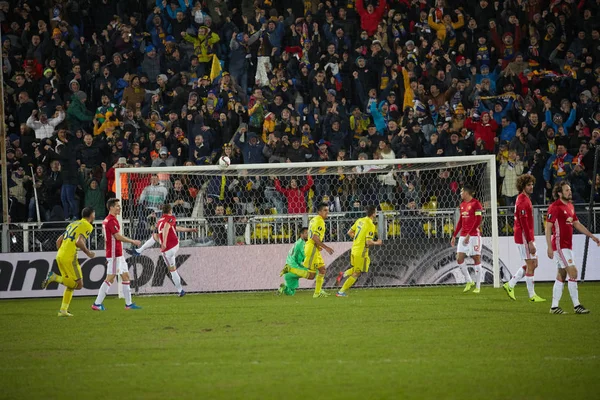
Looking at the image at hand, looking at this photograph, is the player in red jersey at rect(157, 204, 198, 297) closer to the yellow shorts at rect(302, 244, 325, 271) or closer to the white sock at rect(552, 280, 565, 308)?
the yellow shorts at rect(302, 244, 325, 271)

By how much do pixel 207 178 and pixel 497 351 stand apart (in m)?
13.0

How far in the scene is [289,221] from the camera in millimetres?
20875

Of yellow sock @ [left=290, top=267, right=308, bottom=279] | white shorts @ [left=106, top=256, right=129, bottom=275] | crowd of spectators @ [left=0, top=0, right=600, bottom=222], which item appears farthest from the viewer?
crowd of spectators @ [left=0, top=0, right=600, bottom=222]

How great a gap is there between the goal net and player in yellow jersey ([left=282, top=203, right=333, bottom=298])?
75.0 inches

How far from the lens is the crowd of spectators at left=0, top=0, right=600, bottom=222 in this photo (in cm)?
2172

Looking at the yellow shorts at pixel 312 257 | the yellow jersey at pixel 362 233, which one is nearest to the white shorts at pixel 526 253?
the yellow jersey at pixel 362 233

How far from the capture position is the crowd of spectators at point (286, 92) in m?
21.7

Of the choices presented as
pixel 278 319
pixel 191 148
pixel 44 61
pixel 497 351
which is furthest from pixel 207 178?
pixel 497 351

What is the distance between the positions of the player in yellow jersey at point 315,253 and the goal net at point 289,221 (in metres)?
1.91

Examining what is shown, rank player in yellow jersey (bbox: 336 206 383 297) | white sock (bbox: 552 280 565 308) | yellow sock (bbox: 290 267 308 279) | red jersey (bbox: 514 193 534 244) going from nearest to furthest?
white sock (bbox: 552 280 565 308) → red jersey (bbox: 514 193 534 244) → player in yellow jersey (bbox: 336 206 383 297) → yellow sock (bbox: 290 267 308 279)

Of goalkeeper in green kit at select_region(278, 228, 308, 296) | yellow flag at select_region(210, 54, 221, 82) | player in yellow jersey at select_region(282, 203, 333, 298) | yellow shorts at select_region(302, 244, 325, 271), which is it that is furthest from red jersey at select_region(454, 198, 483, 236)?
yellow flag at select_region(210, 54, 221, 82)

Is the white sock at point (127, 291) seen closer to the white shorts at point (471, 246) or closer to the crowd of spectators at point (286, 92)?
the crowd of spectators at point (286, 92)

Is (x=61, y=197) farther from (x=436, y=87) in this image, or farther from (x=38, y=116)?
(x=436, y=87)

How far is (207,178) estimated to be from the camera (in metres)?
21.9
